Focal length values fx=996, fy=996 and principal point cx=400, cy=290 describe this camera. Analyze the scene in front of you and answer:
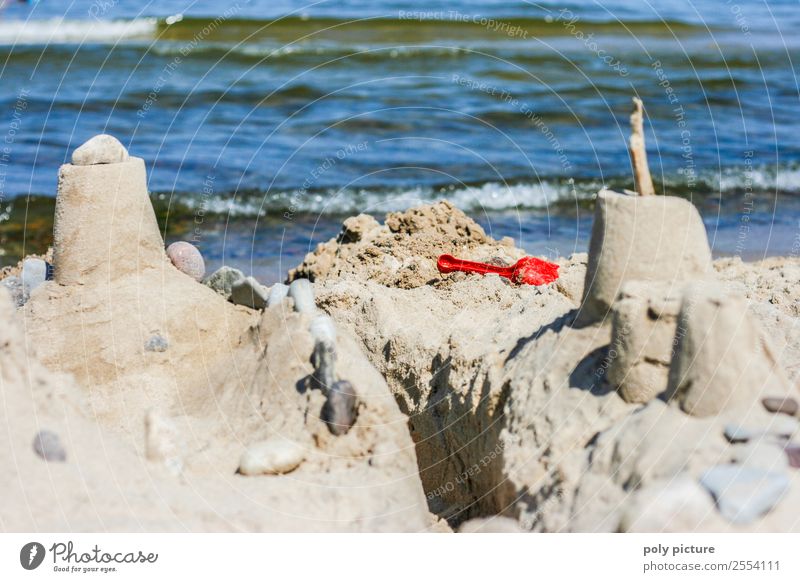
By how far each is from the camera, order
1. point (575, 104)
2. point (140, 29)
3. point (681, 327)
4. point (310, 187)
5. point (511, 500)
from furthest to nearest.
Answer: point (140, 29), point (575, 104), point (310, 187), point (511, 500), point (681, 327)

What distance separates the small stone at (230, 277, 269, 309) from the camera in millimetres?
6723

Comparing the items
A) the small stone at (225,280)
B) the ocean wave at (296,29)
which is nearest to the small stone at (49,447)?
the small stone at (225,280)

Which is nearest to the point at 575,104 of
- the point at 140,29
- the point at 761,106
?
the point at 761,106

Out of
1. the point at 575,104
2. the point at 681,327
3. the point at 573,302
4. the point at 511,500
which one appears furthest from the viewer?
the point at 575,104

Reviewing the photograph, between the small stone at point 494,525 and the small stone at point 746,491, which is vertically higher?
the small stone at point 746,491

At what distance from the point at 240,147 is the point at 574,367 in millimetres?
10946

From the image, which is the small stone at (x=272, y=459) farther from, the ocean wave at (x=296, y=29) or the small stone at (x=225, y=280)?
the ocean wave at (x=296, y=29)

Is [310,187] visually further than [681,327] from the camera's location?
Yes

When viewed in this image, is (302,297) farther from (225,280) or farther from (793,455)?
(793,455)

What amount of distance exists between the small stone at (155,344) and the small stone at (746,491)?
11.6 ft

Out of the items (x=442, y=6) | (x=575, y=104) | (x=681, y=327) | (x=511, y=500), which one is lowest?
(x=511, y=500)

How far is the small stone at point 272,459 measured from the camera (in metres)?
4.91

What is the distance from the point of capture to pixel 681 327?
176 inches

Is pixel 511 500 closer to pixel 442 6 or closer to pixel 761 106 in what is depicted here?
pixel 761 106
